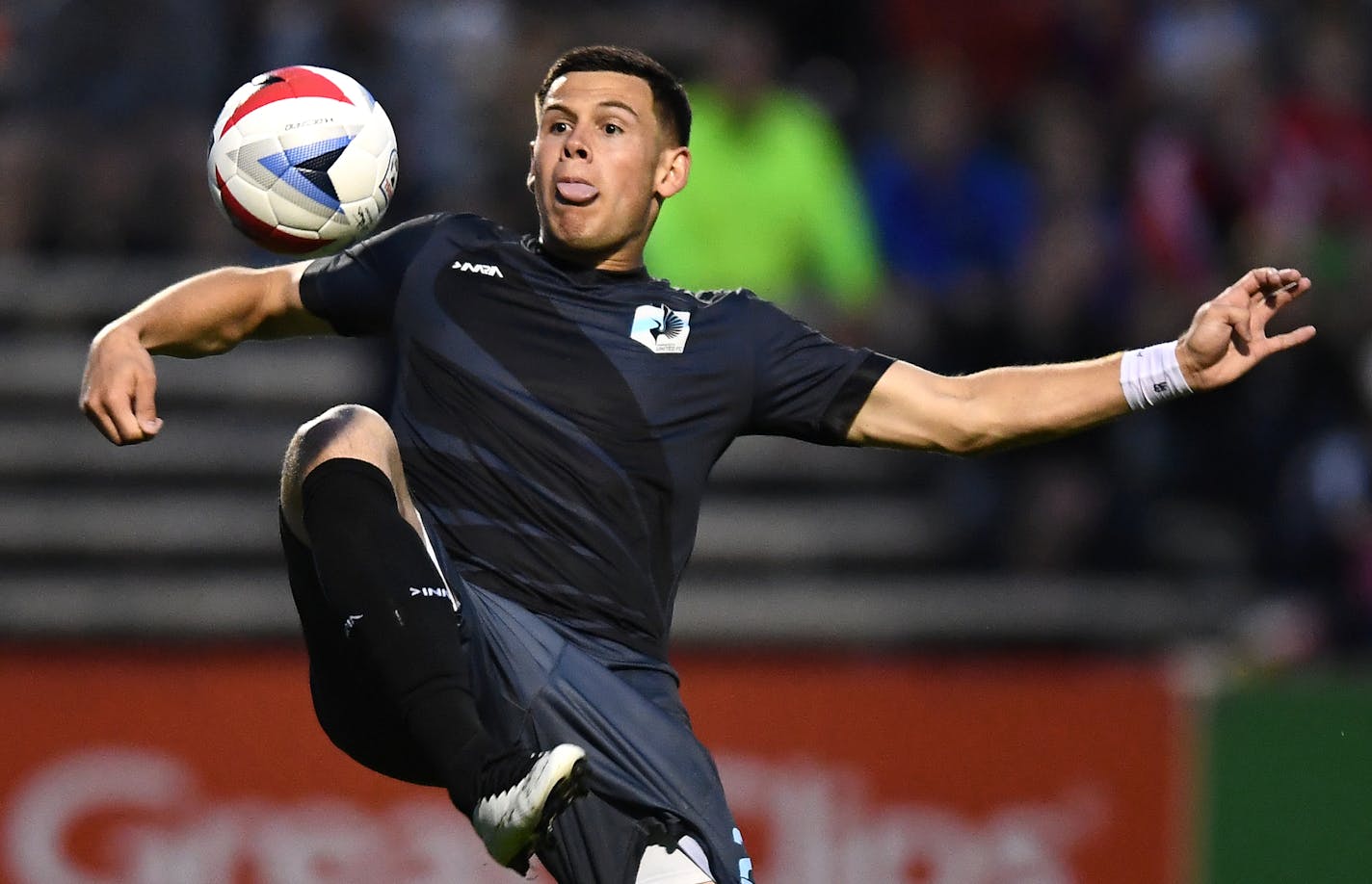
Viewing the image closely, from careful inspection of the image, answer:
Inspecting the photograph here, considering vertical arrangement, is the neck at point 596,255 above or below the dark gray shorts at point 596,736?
above

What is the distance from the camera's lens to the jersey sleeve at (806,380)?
207 inches

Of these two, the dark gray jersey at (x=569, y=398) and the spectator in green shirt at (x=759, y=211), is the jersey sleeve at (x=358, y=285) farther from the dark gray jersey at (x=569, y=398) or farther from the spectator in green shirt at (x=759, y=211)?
the spectator in green shirt at (x=759, y=211)

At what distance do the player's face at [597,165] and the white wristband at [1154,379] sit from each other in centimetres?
123

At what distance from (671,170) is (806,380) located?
25.4 inches

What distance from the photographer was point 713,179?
9.87 meters

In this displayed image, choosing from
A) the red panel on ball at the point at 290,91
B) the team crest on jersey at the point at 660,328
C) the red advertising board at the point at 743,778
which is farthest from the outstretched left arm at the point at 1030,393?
the red advertising board at the point at 743,778

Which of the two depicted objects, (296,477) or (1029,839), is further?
(1029,839)

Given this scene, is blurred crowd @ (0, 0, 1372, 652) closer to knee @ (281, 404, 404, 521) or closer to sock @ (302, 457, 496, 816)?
knee @ (281, 404, 404, 521)

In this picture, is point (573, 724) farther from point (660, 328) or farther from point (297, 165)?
point (297, 165)

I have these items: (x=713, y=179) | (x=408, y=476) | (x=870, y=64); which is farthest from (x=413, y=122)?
(x=408, y=476)

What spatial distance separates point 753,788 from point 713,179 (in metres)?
3.04

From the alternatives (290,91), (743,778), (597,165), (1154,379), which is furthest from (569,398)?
(743,778)

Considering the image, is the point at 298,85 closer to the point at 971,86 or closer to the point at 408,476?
the point at 408,476

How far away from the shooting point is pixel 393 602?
4.62 metres
